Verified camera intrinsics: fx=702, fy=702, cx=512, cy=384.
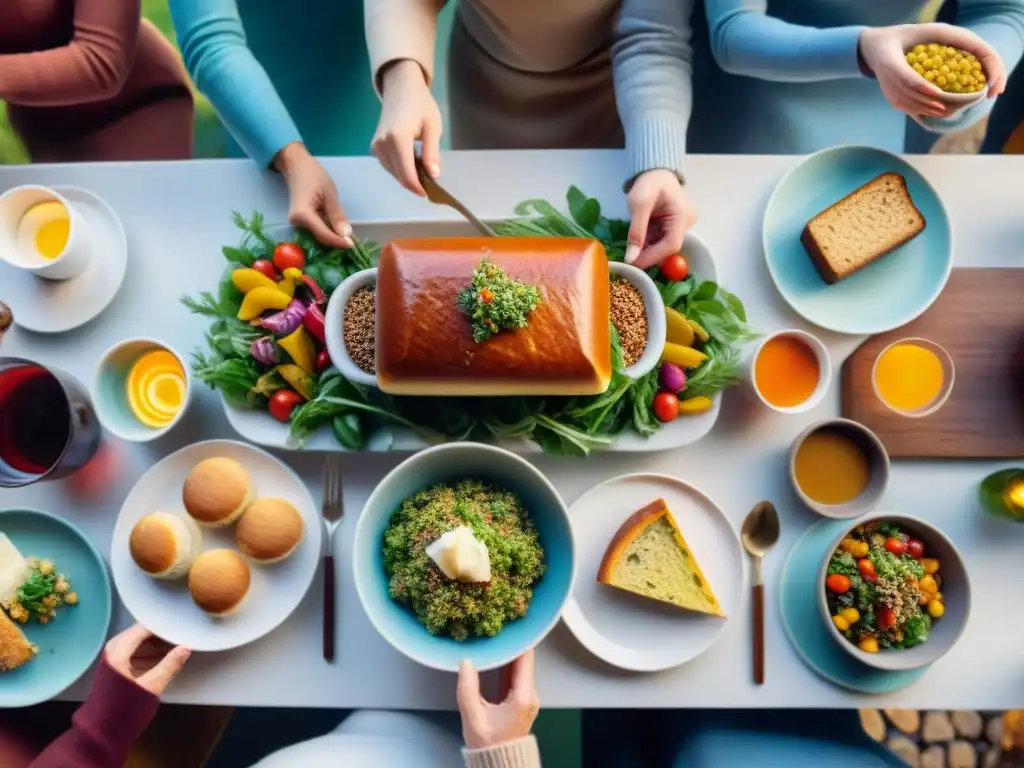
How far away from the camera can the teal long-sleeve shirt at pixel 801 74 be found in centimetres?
127

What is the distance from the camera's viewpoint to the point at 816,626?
4.04ft

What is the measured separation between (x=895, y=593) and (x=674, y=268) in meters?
0.65

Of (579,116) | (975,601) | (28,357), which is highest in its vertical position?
(579,116)

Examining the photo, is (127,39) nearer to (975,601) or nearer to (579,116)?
(579,116)

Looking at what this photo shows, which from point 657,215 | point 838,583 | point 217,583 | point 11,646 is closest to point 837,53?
point 657,215

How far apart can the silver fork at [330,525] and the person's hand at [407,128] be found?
0.51 meters

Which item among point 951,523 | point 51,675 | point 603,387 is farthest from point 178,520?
point 951,523

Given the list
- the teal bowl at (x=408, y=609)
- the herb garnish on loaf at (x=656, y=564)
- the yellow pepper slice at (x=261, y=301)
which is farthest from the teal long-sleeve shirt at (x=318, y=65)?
the herb garnish on loaf at (x=656, y=564)

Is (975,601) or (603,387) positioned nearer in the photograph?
(603,387)

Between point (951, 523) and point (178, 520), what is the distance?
1.38 meters

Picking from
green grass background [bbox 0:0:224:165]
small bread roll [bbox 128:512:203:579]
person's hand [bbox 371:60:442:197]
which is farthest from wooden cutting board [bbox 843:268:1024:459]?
green grass background [bbox 0:0:224:165]

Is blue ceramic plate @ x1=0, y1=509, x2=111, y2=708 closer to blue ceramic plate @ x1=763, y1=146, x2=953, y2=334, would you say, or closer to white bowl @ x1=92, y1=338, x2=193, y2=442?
white bowl @ x1=92, y1=338, x2=193, y2=442

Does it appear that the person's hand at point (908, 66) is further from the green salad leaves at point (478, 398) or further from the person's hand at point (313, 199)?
the person's hand at point (313, 199)

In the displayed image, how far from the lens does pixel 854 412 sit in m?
1.27
